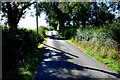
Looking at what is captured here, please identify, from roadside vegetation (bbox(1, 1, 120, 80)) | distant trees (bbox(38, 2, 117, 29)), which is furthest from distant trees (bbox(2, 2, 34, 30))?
distant trees (bbox(38, 2, 117, 29))

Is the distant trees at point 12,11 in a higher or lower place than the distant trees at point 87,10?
lower

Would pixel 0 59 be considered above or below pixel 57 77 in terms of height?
above

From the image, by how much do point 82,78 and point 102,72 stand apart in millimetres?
1466

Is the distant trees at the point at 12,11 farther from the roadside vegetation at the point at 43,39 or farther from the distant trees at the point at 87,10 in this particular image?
the distant trees at the point at 87,10

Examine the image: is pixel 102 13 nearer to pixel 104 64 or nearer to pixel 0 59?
pixel 104 64

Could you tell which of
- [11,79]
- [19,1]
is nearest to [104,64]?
[11,79]

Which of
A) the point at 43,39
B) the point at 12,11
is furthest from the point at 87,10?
the point at 12,11

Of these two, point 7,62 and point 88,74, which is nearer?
point 7,62

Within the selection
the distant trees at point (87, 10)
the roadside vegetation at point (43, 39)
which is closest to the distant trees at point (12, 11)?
the roadside vegetation at point (43, 39)

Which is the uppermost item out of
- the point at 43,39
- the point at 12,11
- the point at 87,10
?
the point at 87,10

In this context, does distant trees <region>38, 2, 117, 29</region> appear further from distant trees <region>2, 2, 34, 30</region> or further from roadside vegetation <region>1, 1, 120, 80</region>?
distant trees <region>2, 2, 34, 30</region>

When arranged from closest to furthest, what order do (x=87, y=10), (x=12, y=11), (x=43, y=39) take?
(x=12, y=11) < (x=43, y=39) < (x=87, y=10)

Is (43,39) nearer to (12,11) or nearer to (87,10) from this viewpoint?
(12,11)

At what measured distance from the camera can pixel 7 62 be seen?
390cm
